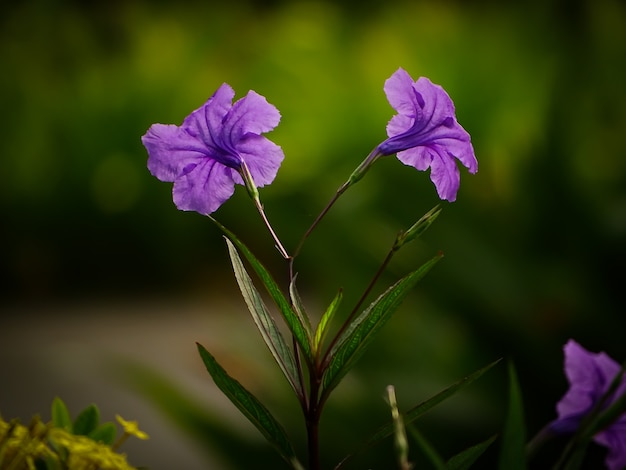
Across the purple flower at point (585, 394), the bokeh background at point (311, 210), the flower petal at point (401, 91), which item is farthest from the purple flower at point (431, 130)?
the bokeh background at point (311, 210)

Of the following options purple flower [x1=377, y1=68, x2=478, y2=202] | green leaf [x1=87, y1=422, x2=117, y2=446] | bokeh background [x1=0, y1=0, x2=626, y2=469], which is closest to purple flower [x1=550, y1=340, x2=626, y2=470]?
purple flower [x1=377, y1=68, x2=478, y2=202]

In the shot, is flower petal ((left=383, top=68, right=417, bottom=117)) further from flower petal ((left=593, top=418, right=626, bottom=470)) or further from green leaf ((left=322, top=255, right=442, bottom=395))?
flower petal ((left=593, top=418, right=626, bottom=470))

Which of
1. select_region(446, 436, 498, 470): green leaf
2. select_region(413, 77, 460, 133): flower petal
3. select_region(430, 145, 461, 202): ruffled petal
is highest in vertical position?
select_region(413, 77, 460, 133): flower petal

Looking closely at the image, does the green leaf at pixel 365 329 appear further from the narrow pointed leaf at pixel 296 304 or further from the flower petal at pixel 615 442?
the flower petal at pixel 615 442

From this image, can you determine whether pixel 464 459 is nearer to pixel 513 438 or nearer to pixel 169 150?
pixel 513 438

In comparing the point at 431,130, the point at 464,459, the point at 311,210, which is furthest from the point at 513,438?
the point at 311,210

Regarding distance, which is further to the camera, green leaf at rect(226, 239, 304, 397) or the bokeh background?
the bokeh background
